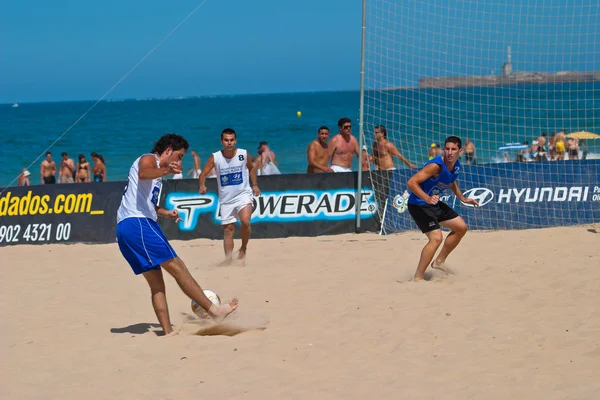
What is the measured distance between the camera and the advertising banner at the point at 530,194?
36.1 ft

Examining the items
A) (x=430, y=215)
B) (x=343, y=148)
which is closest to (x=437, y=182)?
(x=430, y=215)

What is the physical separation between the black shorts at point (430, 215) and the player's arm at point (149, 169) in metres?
2.83

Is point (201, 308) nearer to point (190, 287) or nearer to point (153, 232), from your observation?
point (190, 287)

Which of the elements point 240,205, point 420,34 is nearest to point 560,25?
point 420,34

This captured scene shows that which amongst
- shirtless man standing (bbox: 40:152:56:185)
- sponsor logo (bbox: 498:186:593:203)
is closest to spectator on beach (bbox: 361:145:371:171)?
sponsor logo (bbox: 498:186:593:203)

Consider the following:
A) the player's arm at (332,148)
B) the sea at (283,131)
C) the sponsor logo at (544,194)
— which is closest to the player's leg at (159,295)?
the player's arm at (332,148)

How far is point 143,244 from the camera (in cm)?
576

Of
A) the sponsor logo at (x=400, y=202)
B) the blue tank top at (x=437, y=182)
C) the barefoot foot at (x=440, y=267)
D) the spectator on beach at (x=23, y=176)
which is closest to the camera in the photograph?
the blue tank top at (x=437, y=182)

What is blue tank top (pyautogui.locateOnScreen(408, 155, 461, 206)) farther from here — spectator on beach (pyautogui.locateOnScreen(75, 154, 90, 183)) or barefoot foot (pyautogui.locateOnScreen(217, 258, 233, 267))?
spectator on beach (pyautogui.locateOnScreen(75, 154, 90, 183))

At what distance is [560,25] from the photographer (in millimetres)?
11492

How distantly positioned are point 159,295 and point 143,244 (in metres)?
0.47

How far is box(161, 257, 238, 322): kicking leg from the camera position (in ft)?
19.1

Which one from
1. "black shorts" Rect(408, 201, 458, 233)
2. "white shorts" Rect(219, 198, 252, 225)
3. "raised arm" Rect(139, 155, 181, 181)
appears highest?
"raised arm" Rect(139, 155, 181, 181)

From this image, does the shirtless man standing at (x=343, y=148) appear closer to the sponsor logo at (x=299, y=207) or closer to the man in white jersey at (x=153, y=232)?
the sponsor logo at (x=299, y=207)
